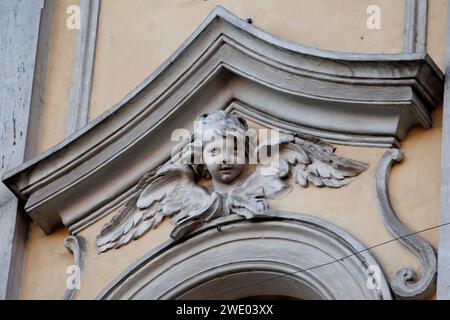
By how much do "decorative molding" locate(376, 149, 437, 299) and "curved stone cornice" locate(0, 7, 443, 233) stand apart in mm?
131

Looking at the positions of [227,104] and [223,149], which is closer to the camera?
[223,149]

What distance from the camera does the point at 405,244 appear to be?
9422 mm

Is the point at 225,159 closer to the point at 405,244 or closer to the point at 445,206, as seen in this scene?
the point at 405,244

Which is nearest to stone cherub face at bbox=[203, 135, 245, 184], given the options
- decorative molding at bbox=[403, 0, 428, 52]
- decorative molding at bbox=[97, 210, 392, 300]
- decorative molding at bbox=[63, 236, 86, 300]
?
decorative molding at bbox=[97, 210, 392, 300]

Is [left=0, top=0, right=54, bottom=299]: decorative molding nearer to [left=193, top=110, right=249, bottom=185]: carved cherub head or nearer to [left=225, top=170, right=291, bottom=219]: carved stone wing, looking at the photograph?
[left=193, top=110, right=249, bottom=185]: carved cherub head

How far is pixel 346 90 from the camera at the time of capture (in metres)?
9.79

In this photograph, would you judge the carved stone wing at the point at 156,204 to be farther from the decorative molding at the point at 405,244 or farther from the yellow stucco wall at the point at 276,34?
the decorative molding at the point at 405,244

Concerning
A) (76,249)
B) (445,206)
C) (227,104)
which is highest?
(227,104)

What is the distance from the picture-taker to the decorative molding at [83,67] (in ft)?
35.4

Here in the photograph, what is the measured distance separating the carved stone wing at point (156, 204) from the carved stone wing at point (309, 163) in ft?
1.16

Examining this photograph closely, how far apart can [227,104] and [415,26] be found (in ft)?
3.18

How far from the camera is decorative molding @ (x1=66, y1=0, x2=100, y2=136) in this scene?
35.4 ft

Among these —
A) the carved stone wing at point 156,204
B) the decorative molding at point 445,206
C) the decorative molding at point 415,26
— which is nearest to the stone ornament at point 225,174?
the carved stone wing at point 156,204

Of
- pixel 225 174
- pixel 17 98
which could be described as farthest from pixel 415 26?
pixel 17 98
